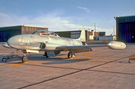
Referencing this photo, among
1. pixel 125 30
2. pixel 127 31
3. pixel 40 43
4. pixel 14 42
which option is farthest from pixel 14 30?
pixel 14 42

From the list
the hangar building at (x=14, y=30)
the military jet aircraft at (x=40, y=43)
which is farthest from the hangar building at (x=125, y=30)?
the military jet aircraft at (x=40, y=43)

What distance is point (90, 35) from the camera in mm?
128000

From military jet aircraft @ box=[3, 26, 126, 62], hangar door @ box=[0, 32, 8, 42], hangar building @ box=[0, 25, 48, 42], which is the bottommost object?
military jet aircraft @ box=[3, 26, 126, 62]

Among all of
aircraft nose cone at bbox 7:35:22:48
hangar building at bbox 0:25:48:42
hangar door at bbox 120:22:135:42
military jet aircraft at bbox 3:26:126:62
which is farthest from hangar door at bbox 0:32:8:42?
aircraft nose cone at bbox 7:35:22:48

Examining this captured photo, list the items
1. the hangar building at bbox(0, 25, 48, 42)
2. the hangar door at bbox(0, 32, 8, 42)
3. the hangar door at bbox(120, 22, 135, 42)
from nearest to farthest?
the hangar door at bbox(120, 22, 135, 42), the hangar building at bbox(0, 25, 48, 42), the hangar door at bbox(0, 32, 8, 42)

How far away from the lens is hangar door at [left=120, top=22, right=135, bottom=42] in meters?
67.0

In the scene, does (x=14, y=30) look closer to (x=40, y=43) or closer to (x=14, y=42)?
(x=40, y=43)

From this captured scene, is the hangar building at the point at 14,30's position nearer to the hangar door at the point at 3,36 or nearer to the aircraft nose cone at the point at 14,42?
the hangar door at the point at 3,36

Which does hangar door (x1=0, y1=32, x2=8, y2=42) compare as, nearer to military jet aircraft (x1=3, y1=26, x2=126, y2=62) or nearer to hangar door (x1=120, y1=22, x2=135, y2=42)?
hangar door (x1=120, y1=22, x2=135, y2=42)

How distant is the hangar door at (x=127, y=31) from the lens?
220ft

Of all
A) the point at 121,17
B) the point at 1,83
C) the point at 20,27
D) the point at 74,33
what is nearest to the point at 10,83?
the point at 1,83

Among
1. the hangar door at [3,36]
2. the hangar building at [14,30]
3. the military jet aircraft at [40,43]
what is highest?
the hangar building at [14,30]

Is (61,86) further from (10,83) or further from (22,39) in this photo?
(22,39)

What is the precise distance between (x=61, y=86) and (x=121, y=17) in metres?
65.8
